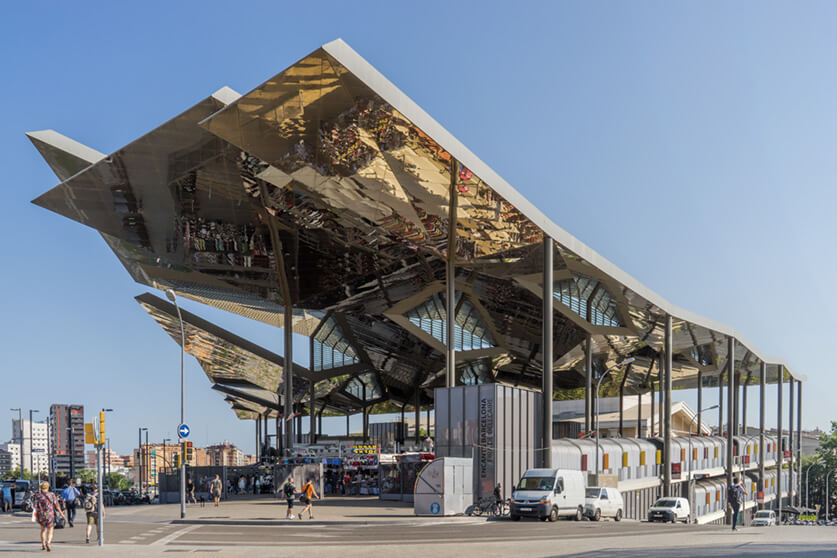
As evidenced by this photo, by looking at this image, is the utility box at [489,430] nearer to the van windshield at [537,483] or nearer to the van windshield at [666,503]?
the van windshield at [537,483]

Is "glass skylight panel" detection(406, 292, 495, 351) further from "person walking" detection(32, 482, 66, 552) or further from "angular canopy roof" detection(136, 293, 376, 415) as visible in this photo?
"person walking" detection(32, 482, 66, 552)

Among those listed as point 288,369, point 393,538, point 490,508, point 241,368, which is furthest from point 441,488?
point 241,368

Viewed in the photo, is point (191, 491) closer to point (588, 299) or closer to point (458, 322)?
point (458, 322)

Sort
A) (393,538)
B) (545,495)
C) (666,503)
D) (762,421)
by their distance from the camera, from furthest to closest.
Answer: (762,421) < (666,503) < (545,495) < (393,538)

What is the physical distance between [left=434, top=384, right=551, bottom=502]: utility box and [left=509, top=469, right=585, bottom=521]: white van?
3.87 meters

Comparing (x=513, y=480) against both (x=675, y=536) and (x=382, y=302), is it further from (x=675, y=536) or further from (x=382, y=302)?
(x=382, y=302)

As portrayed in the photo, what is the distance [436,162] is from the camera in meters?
31.2

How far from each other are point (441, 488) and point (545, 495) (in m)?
3.52

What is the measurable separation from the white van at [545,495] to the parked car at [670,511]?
38.9 ft

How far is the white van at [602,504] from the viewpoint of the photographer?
32.4m

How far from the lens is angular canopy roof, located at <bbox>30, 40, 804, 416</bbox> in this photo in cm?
2866

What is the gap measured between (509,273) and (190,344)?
1136 inches

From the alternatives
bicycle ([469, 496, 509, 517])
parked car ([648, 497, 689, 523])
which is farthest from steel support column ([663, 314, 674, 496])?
bicycle ([469, 496, 509, 517])

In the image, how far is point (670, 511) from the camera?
40312mm
